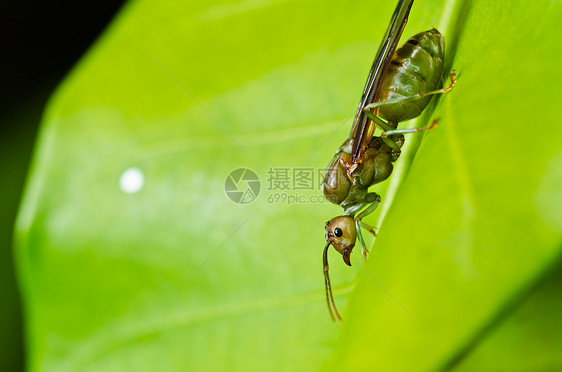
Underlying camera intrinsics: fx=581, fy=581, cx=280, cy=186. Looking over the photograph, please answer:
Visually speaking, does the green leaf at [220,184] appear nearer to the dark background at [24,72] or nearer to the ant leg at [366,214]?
the ant leg at [366,214]

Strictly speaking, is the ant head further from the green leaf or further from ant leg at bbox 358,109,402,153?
ant leg at bbox 358,109,402,153

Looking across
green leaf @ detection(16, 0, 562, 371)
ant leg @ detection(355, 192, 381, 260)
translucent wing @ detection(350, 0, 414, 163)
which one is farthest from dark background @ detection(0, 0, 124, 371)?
ant leg @ detection(355, 192, 381, 260)

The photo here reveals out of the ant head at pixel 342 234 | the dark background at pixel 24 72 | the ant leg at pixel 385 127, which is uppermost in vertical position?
the ant leg at pixel 385 127

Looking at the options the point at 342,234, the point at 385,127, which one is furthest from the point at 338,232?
the point at 385,127

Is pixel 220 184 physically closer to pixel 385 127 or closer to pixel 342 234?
pixel 342 234

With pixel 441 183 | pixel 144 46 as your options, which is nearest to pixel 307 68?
pixel 144 46

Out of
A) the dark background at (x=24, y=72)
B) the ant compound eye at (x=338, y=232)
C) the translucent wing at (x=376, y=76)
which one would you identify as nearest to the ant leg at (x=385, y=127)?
the translucent wing at (x=376, y=76)
